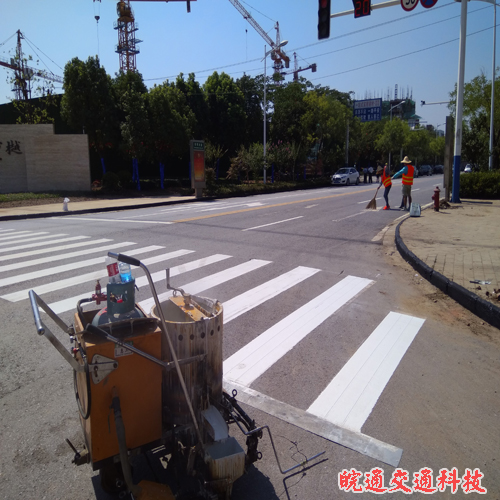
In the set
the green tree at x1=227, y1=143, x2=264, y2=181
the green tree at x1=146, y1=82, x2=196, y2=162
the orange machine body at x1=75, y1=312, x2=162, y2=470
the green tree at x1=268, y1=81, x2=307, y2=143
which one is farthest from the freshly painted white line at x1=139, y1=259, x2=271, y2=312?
the green tree at x1=268, y1=81, x2=307, y2=143

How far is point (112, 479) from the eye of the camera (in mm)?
2740

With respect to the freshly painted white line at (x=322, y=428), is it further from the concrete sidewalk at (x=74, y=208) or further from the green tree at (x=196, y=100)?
the green tree at (x=196, y=100)

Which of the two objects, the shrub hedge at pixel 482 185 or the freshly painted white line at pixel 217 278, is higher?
the shrub hedge at pixel 482 185

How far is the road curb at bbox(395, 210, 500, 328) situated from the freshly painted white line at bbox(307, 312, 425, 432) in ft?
2.94

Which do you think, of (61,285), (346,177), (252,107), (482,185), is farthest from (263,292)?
(252,107)

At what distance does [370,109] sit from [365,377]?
155ft

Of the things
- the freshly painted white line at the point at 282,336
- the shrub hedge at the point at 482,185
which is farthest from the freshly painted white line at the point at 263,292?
the shrub hedge at the point at 482,185

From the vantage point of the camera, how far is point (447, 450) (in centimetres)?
325

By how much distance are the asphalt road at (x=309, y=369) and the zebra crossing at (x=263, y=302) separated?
0.02 metres

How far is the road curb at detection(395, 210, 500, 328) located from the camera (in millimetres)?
5832

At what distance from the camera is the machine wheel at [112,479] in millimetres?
2713

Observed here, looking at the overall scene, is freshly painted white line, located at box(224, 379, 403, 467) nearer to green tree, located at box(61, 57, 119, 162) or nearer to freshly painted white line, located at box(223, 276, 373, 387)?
freshly painted white line, located at box(223, 276, 373, 387)

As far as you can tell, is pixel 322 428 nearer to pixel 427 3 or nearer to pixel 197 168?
pixel 427 3

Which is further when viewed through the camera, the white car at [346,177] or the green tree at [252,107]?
the green tree at [252,107]
